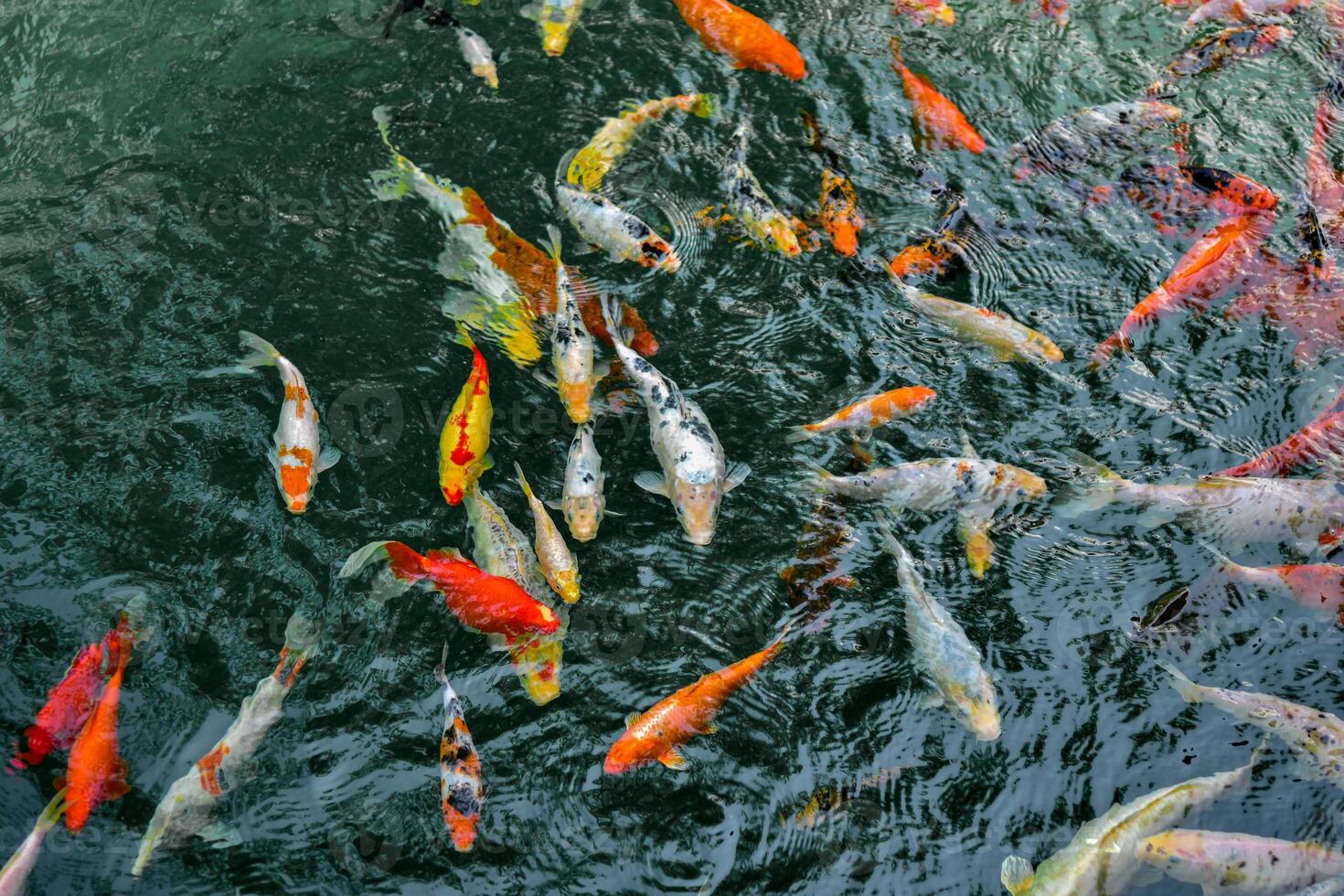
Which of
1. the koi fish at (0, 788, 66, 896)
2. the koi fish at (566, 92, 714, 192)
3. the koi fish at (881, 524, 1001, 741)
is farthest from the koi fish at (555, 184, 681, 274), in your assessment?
the koi fish at (0, 788, 66, 896)

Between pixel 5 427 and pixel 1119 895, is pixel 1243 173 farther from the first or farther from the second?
pixel 5 427

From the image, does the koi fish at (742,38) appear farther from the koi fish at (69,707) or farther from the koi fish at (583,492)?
the koi fish at (69,707)

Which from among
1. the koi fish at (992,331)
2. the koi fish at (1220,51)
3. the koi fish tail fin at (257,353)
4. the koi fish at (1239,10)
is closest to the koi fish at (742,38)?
the koi fish at (992,331)

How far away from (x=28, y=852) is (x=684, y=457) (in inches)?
124

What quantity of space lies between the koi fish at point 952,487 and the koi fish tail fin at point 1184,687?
1.00 meters

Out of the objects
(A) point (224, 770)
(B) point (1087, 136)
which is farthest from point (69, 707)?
(B) point (1087, 136)

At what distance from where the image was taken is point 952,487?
193 inches

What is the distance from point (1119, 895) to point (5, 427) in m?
5.73

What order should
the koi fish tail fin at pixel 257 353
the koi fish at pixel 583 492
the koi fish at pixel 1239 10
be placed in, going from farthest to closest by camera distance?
the koi fish at pixel 1239 10 < the koi fish tail fin at pixel 257 353 < the koi fish at pixel 583 492

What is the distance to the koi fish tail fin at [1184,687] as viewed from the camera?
438 centimetres

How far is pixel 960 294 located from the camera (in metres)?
5.69

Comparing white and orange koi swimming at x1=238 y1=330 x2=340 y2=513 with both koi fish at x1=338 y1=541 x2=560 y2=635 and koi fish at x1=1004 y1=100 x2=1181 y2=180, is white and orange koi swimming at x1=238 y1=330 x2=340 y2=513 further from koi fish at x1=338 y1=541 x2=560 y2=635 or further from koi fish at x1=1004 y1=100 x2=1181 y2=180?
koi fish at x1=1004 y1=100 x2=1181 y2=180

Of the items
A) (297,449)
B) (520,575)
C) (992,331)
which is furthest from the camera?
(992,331)

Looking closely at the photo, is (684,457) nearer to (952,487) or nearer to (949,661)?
(952,487)
